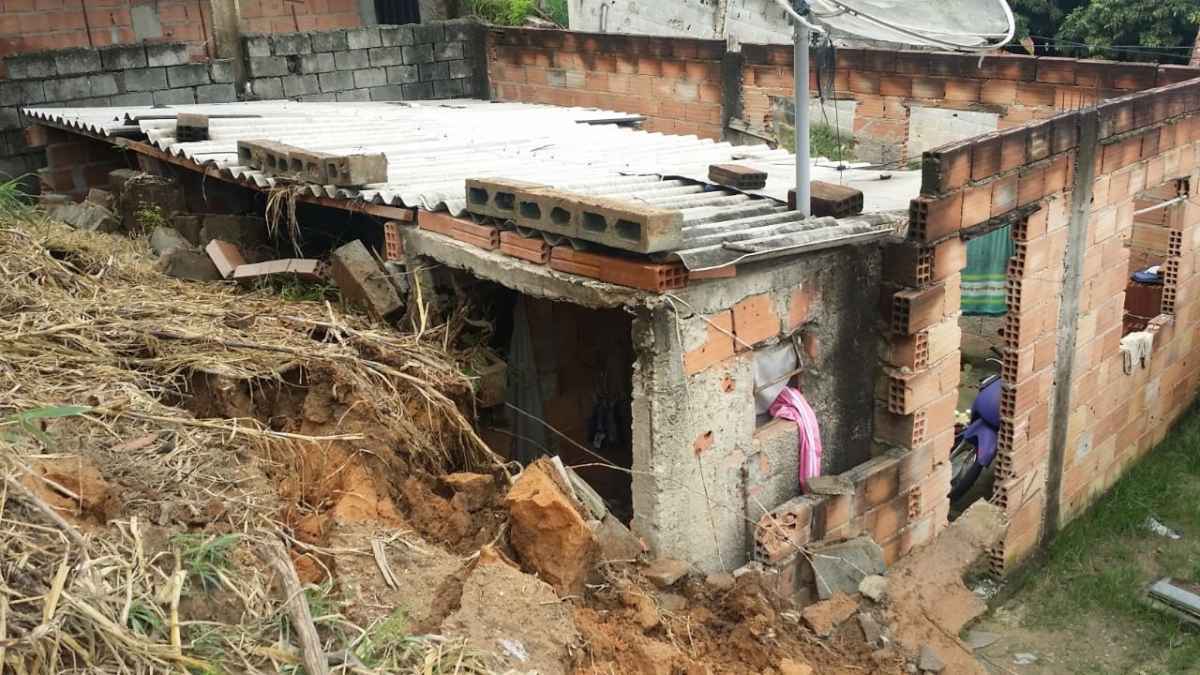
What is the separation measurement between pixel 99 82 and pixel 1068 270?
28.5ft

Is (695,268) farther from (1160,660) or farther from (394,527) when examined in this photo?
(1160,660)

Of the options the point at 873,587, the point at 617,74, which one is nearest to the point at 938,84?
the point at 617,74

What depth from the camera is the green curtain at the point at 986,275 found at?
38.4 ft

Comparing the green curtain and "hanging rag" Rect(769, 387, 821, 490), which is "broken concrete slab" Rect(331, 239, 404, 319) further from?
the green curtain

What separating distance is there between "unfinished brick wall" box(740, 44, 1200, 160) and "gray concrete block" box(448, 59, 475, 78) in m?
3.50

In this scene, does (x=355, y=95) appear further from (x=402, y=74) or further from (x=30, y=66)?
(x=30, y=66)

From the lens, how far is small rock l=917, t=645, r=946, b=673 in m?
6.00

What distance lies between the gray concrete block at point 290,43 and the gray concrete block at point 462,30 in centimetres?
201

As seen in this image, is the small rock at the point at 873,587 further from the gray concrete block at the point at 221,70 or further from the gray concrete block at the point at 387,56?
the gray concrete block at the point at 387,56

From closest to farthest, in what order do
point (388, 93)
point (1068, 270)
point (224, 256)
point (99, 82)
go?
point (224, 256), point (1068, 270), point (99, 82), point (388, 93)

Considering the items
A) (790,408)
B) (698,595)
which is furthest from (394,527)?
(790,408)

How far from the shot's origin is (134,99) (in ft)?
35.8

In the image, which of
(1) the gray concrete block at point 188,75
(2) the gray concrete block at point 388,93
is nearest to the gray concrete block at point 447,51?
(2) the gray concrete block at point 388,93

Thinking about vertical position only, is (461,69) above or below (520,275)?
above
